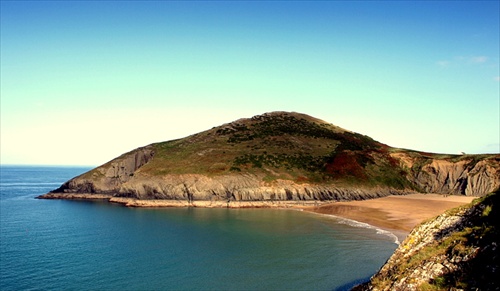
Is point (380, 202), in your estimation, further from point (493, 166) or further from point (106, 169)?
point (106, 169)

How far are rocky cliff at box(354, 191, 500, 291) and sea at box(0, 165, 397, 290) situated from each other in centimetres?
1387

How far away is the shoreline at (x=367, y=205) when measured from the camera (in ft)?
235

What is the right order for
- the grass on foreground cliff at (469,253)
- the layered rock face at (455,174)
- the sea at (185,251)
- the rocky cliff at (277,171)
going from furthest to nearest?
the layered rock face at (455,174) → the rocky cliff at (277,171) → the sea at (185,251) → the grass on foreground cliff at (469,253)

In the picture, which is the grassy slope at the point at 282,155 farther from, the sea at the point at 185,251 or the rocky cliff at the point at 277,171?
the sea at the point at 185,251

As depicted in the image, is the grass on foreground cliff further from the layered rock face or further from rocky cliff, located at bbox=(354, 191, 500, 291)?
the layered rock face

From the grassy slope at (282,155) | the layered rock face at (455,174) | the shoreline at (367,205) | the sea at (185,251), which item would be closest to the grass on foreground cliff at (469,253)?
the sea at (185,251)

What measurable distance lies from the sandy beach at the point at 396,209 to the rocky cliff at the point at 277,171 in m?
6.53

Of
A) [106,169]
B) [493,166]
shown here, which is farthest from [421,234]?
[106,169]

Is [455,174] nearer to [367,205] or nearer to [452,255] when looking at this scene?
[367,205]

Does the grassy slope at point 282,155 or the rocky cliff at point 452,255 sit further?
the grassy slope at point 282,155

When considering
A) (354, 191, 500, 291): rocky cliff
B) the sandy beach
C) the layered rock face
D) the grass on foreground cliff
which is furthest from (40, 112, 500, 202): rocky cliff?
the grass on foreground cliff

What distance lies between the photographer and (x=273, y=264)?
41000 mm

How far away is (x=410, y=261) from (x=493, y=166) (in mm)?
104601

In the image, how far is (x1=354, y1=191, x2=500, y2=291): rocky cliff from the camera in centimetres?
1523
